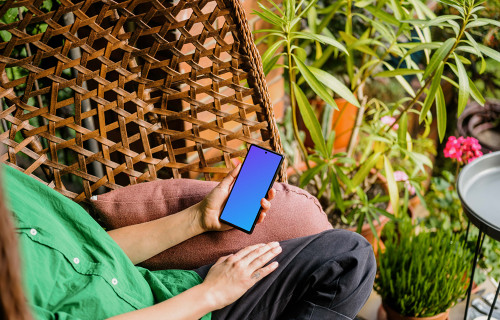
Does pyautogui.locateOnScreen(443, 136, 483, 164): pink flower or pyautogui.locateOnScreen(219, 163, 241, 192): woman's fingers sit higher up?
pyautogui.locateOnScreen(219, 163, 241, 192): woman's fingers

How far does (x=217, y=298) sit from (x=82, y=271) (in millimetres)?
278

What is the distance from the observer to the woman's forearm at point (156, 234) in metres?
1.07

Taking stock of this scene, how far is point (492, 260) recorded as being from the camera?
5.19 ft

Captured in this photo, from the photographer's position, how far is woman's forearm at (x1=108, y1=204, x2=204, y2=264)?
1.07 meters

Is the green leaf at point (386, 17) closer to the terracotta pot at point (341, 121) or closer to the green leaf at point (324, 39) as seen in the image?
the green leaf at point (324, 39)

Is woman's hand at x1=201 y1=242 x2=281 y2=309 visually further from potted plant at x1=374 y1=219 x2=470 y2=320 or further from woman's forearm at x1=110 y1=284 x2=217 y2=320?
potted plant at x1=374 y1=219 x2=470 y2=320

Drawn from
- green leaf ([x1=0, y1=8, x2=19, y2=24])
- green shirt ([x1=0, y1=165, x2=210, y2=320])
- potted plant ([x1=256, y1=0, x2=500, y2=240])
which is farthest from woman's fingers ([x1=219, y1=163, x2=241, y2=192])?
green leaf ([x1=0, y1=8, x2=19, y2=24])

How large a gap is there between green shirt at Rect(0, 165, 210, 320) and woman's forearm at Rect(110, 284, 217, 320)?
2.0 inches

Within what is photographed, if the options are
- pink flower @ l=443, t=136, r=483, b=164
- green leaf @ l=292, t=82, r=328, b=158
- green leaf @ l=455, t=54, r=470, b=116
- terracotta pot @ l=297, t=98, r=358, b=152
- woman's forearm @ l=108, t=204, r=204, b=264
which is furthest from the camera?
terracotta pot @ l=297, t=98, r=358, b=152

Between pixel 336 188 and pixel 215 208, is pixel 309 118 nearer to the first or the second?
pixel 336 188

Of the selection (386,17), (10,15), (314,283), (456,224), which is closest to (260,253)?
(314,283)

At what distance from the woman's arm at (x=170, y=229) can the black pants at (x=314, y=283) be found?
0.11 m

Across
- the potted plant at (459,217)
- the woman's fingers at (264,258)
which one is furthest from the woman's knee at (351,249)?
the potted plant at (459,217)

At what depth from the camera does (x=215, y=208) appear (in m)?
1.08
